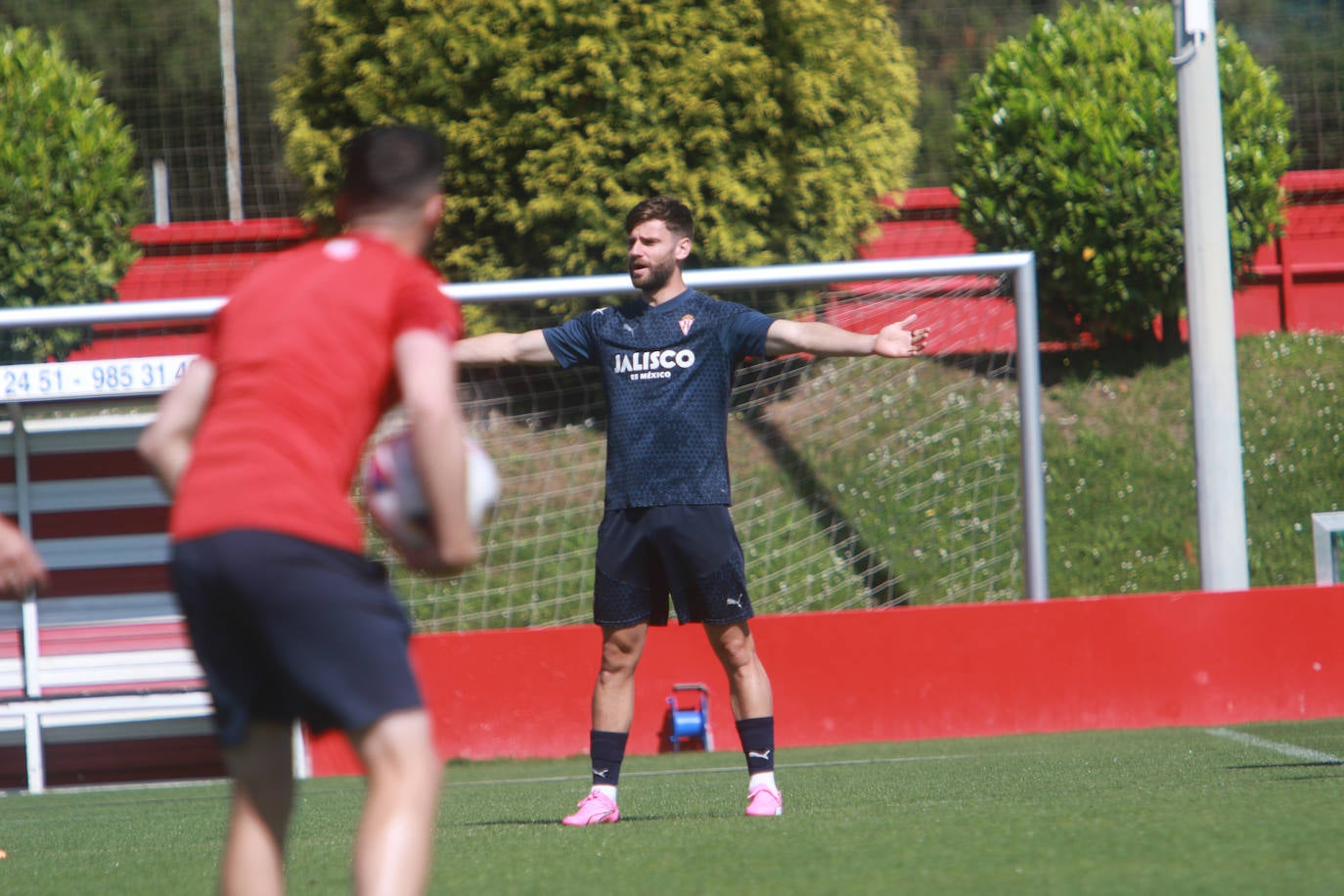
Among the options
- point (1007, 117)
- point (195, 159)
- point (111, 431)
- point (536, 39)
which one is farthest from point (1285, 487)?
point (195, 159)

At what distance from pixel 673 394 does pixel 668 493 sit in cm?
34

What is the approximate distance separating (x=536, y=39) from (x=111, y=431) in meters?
5.79

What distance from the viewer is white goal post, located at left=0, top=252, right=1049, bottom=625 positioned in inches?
340

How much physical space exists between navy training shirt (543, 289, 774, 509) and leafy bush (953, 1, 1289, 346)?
9110 mm

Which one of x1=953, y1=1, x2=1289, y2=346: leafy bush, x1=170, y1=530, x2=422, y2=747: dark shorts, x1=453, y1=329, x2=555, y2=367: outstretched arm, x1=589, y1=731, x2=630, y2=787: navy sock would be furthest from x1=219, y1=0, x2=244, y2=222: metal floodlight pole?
x1=170, y1=530, x2=422, y2=747: dark shorts

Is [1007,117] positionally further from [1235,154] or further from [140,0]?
[140,0]

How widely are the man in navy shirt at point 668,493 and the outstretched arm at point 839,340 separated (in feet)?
0.05

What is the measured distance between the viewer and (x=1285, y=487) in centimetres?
1317

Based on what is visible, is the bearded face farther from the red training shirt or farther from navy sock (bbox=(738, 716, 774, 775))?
the red training shirt

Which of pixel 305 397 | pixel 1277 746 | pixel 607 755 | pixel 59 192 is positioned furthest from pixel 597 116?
pixel 305 397

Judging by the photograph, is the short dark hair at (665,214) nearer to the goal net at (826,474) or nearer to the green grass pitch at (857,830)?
the green grass pitch at (857,830)

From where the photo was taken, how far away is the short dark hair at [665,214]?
5.35 meters

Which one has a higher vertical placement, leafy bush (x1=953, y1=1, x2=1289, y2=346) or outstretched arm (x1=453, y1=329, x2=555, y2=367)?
leafy bush (x1=953, y1=1, x2=1289, y2=346)

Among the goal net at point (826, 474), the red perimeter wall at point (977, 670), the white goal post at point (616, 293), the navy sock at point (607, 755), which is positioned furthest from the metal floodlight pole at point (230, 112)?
the navy sock at point (607, 755)
